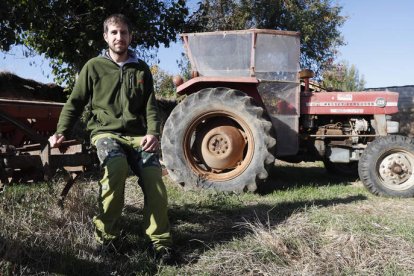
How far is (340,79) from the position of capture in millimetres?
13422

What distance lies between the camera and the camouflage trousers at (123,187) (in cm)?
276

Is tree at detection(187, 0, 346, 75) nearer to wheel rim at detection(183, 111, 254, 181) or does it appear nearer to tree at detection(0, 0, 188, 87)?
tree at detection(0, 0, 188, 87)

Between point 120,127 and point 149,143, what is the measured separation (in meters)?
0.25

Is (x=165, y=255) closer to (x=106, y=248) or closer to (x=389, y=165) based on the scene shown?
(x=106, y=248)

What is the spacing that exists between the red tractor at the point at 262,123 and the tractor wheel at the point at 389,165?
0.03 ft

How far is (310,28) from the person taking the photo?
1123cm

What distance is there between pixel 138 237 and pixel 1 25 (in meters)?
4.83

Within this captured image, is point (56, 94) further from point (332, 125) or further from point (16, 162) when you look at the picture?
point (16, 162)

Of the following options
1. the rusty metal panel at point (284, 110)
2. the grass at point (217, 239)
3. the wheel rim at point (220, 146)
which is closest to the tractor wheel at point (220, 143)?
the wheel rim at point (220, 146)

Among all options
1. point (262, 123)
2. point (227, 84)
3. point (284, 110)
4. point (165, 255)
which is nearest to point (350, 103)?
point (284, 110)

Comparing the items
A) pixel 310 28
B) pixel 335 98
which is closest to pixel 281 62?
pixel 335 98

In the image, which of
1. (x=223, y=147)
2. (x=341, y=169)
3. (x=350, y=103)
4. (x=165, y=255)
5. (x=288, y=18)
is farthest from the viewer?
(x=288, y=18)

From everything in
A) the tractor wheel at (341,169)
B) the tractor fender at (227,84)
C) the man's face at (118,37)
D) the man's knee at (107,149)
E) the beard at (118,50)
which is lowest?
the tractor wheel at (341,169)

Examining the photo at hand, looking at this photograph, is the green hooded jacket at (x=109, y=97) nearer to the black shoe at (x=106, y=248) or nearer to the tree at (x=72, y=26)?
the black shoe at (x=106, y=248)
